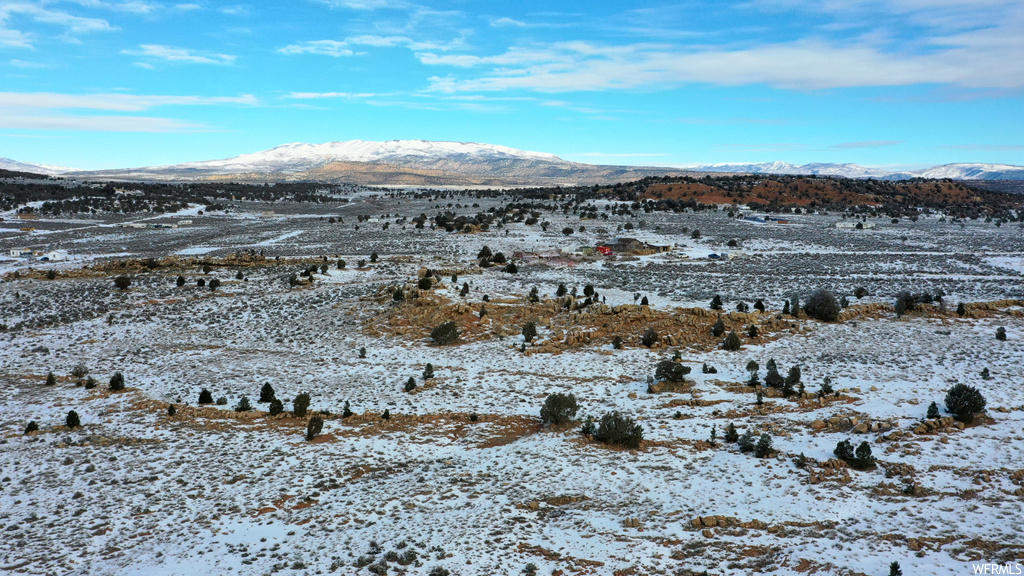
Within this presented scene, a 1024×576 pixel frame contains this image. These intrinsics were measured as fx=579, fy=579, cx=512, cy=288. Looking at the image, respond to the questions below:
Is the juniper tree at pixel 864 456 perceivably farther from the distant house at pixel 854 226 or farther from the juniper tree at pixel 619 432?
the distant house at pixel 854 226

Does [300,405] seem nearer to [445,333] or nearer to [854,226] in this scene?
[445,333]

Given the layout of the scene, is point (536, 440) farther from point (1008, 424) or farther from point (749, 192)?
point (749, 192)

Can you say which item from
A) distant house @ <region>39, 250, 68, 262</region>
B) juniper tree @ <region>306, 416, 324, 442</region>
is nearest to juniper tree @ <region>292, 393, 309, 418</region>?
juniper tree @ <region>306, 416, 324, 442</region>

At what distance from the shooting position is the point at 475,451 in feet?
44.2

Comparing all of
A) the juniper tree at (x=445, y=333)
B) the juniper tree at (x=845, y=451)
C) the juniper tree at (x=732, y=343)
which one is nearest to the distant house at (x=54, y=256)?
the juniper tree at (x=445, y=333)

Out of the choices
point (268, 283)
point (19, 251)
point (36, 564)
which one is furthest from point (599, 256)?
point (19, 251)

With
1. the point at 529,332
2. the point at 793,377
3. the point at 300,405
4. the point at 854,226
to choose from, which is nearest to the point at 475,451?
the point at 300,405

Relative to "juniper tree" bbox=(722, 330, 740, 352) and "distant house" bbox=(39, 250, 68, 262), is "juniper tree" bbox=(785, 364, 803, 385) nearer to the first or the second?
"juniper tree" bbox=(722, 330, 740, 352)

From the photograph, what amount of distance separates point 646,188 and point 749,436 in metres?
89.2

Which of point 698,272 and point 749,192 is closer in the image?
point 698,272

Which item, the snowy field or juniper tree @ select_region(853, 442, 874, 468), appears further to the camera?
juniper tree @ select_region(853, 442, 874, 468)

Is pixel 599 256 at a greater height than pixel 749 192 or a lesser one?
lesser

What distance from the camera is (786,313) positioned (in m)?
25.0

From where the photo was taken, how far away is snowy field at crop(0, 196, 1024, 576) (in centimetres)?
952
